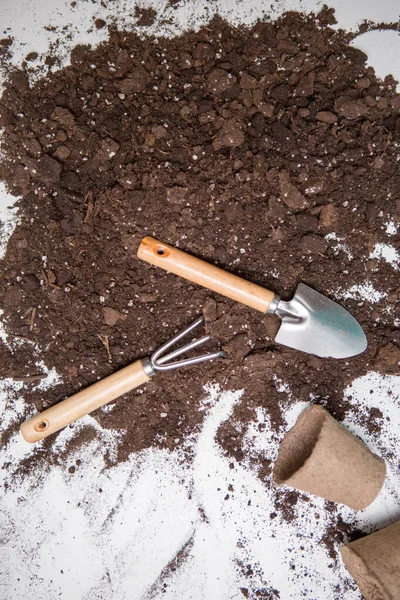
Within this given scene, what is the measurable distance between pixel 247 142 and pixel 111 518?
70.0 inches

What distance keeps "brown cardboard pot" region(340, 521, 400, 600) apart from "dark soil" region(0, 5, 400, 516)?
0.47m

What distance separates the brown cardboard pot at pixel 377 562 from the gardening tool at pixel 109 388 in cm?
95

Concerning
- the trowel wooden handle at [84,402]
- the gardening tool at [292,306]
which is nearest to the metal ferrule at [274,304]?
the gardening tool at [292,306]

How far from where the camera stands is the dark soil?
6.15 feet

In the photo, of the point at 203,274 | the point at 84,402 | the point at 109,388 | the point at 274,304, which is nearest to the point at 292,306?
the point at 274,304

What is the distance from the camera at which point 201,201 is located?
1.88 metres

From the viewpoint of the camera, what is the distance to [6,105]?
6.45 ft

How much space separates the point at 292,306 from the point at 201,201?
59cm

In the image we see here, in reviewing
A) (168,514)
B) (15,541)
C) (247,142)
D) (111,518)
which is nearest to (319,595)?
(168,514)

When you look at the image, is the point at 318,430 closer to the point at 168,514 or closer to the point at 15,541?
the point at 168,514

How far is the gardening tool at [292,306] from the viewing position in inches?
69.5

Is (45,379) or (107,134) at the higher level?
(107,134)

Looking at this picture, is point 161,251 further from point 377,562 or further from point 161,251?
point 377,562

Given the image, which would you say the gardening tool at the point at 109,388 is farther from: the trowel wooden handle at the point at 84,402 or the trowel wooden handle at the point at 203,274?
the trowel wooden handle at the point at 203,274
